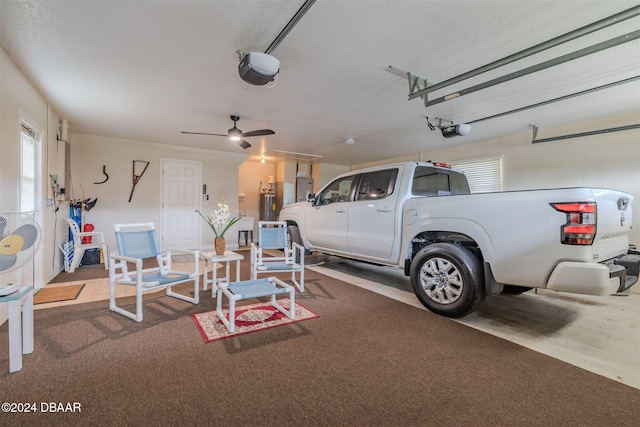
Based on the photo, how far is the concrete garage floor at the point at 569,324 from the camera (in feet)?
6.77

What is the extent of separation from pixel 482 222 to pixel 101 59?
4.02m

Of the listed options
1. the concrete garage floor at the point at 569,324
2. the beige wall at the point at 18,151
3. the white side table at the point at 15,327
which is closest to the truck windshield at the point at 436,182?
the concrete garage floor at the point at 569,324

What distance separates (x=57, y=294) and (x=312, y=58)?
4.13 metres

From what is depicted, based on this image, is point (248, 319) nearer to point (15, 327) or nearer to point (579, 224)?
point (15, 327)

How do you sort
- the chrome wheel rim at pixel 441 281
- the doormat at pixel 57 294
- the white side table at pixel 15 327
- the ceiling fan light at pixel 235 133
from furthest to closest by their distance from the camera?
the ceiling fan light at pixel 235 133
the doormat at pixel 57 294
the chrome wheel rim at pixel 441 281
the white side table at pixel 15 327

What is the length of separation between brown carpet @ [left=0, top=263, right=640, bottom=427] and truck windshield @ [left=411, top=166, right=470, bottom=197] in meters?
1.66

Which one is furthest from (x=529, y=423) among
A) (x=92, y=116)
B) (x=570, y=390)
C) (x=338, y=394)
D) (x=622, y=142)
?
(x=92, y=116)

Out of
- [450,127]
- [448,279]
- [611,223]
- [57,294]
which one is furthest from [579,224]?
[57,294]

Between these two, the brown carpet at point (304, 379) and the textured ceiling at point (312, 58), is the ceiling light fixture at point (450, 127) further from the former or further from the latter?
the brown carpet at point (304, 379)

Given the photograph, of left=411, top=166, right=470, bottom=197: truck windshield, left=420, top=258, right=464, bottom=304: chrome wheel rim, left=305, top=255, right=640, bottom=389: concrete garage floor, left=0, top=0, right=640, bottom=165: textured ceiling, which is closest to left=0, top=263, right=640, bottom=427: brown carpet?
left=305, top=255, right=640, bottom=389: concrete garage floor

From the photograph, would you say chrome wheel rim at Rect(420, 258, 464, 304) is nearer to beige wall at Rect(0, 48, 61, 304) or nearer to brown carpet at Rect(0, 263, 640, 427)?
brown carpet at Rect(0, 263, 640, 427)

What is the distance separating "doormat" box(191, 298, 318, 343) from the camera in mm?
2395

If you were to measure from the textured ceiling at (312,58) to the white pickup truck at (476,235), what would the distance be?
1.15m

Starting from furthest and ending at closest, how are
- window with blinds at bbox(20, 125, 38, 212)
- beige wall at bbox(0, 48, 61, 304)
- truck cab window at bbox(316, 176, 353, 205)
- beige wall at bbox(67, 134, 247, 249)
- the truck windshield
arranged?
beige wall at bbox(67, 134, 247, 249), truck cab window at bbox(316, 176, 353, 205), the truck windshield, window with blinds at bbox(20, 125, 38, 212), beige wall at bbox(0, 48, 61, 304)
